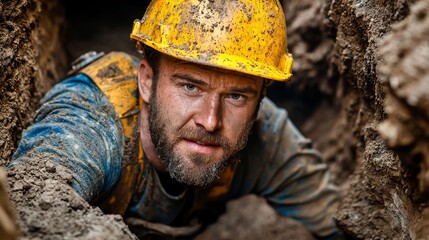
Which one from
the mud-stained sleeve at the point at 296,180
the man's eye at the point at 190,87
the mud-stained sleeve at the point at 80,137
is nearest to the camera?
the mud-stained sleeve at the point at 80,137

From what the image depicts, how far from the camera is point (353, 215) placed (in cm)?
269

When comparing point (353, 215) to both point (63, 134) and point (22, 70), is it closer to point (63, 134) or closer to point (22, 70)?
point (63, 134)

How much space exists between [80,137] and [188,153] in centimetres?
50

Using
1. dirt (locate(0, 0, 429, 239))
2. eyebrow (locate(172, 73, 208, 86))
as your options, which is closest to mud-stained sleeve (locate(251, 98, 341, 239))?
dirt (locate(0, 0, 429, 239))

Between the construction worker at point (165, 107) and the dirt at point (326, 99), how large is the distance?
0.25 m

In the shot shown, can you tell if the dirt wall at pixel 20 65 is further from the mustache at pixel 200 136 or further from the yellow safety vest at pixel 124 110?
the mustache at pixel 200 136

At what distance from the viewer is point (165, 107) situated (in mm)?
2445

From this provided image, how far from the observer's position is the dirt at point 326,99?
1.36 meters

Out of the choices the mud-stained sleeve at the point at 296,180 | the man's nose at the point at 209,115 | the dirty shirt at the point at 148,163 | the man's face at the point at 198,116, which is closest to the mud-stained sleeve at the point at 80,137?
the dirty shirt at the point at 148,163

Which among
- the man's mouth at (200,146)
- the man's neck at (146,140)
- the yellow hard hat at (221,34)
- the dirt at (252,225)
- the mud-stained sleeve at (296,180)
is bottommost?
the dirt at (252,225)

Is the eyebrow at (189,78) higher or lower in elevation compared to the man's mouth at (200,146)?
higher

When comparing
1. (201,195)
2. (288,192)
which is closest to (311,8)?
(288,192)

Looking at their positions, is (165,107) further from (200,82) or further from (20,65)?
(20,65)

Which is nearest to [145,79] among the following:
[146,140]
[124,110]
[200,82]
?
[124,110]
